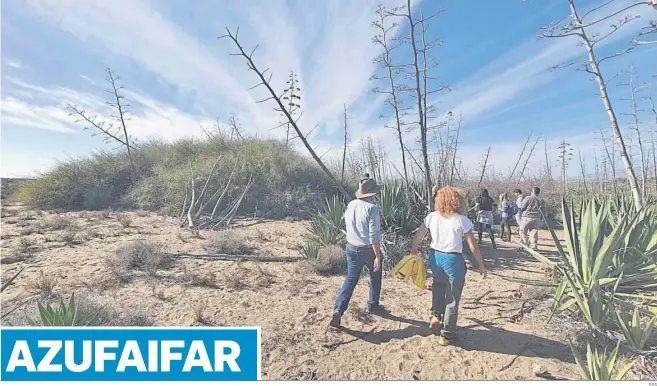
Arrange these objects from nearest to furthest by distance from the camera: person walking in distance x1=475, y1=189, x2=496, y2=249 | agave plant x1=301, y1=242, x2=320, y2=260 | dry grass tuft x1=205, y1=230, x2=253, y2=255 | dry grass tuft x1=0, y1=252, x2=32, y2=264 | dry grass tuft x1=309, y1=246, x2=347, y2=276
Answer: dry grass tuft x1=309, y1=246, x2=347, y2=276, agave plant x1=301, y1=242, x2=320, y2=260, dry grass tuft x1=0, y1=252, x2=32, y2=264, dry grass tuft x1=205, y1=230, x2=253, y2=255, person walking in distance x1=475, y1=189, x2=496, y2=249

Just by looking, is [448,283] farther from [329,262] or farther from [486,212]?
[486,212]

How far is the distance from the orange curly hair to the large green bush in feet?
30.1

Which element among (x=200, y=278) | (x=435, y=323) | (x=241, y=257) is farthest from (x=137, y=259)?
(x=435, y=323)

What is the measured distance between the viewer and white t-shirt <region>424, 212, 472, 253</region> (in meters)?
3.27

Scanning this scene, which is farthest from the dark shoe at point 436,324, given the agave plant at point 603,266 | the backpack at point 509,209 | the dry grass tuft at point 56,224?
the dry grass tuft at point 56,224

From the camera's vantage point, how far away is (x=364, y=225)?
368 cm

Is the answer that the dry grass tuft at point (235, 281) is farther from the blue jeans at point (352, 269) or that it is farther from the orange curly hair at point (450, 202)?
the orange curly hair at point (450, 202)

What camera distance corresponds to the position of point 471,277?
18.7 feet

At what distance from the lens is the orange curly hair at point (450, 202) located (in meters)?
3.37

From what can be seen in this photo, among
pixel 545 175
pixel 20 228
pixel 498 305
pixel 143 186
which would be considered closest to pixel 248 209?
pixel 143 186

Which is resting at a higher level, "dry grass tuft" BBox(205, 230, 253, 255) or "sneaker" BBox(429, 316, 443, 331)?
"dry grass tuft" BBox(205, 230, 253, 255)

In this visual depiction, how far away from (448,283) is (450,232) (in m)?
0.55

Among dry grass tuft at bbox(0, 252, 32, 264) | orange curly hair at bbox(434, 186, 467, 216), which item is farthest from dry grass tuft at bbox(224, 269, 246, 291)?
→ dry grass tuft at bbox(0, 252, 32, 264)

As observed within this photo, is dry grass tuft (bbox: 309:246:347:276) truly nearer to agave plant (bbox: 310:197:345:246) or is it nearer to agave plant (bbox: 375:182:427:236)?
agave plant (bbox: 310:197:345:246)
